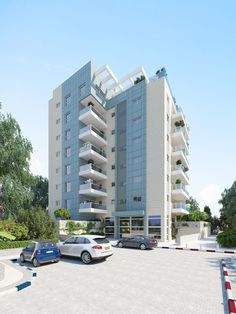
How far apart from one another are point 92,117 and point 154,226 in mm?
19107

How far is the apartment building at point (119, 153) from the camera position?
3403cm

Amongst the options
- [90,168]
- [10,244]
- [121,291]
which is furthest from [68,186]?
[121,291]

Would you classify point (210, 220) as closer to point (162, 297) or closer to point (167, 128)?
point (167, 128)

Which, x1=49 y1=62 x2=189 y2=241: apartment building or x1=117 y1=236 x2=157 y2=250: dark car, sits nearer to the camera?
x1=117 y1=236 x2=157 y2=250: dark car

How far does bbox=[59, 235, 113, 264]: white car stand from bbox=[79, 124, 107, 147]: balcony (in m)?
22.8

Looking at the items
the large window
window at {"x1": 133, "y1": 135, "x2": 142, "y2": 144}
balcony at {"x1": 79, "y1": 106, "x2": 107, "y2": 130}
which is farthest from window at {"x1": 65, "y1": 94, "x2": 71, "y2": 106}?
the large window

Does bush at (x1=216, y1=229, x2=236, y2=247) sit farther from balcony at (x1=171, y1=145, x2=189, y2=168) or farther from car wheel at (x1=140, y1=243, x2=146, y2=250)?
balcony at (x1=171, y1=145, x2=189, y2=168)

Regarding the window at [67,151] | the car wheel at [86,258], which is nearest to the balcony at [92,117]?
the window at [67,151]

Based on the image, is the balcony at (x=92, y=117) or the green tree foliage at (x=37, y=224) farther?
the balcony at (x=92, y=117)

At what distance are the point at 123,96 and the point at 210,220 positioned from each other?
39.4m

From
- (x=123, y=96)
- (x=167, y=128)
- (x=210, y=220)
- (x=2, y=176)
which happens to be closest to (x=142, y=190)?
(x=167, y=128)

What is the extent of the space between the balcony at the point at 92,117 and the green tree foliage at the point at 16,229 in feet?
66.0

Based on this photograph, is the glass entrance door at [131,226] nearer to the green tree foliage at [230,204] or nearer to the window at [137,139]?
the window at [137,139]

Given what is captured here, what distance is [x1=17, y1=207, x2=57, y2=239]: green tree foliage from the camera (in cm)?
2427
